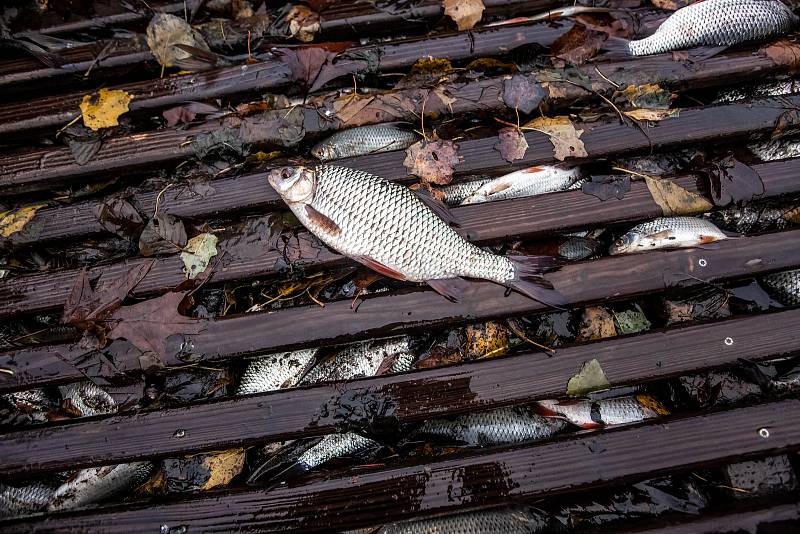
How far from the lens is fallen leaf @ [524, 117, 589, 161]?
2893 millimetres

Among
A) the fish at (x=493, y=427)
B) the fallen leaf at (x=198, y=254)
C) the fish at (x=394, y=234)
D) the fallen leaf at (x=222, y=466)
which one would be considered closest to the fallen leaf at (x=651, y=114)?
the fish at (x=394, y=234)

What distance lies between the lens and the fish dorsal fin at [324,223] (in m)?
2.68

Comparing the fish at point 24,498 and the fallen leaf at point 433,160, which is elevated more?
the fallen leaf at point 433,160

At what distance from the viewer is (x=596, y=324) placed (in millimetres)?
2854

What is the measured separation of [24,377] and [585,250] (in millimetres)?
3694

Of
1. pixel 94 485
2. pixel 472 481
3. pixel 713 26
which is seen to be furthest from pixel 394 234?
pixel 713 26

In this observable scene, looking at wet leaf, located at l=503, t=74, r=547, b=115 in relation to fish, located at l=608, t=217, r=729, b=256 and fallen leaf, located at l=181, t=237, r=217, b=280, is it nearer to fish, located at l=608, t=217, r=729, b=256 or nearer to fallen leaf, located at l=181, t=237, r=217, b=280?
fish, located at l=608, t=217, r=729, b=256

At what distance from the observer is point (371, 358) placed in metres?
2.94

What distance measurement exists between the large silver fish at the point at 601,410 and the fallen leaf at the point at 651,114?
6.10 feet

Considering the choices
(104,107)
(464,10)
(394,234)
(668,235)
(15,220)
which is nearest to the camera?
(394,234)

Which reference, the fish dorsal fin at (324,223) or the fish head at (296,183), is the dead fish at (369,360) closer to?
the fish dorsal fin at (324,223)

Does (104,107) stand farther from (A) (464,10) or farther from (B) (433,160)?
(A) (464,10)

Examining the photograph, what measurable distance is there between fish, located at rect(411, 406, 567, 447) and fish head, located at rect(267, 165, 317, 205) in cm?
165

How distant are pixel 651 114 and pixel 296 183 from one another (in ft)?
7.86
